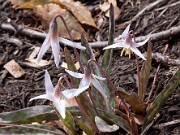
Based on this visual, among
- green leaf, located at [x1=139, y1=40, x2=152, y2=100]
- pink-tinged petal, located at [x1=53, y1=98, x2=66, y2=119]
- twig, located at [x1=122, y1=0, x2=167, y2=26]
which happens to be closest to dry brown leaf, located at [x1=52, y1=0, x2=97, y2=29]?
twig, located at [x1=122, y1=0, x2=167, y2=26]

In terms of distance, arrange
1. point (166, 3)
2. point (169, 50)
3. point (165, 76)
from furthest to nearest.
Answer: point (166, 3)
point (169, 50)
point (165, 76)

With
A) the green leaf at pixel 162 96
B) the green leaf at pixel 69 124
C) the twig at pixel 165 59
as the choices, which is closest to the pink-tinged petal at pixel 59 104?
the green leaf at pixel 69 124

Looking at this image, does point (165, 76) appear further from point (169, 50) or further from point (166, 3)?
point (166, 3)

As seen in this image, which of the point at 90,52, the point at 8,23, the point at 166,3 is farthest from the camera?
the point at 8,23

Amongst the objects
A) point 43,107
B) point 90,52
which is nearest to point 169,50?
point 90,52

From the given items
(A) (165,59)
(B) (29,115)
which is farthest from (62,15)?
(B) (29,115)

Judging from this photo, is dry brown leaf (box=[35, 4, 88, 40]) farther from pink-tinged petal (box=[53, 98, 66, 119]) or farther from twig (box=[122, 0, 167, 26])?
pink-tinged petal (box=[53, 98, 66, 119])

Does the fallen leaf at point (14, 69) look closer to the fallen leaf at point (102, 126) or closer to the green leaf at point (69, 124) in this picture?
the green leaf at point (69, 124)

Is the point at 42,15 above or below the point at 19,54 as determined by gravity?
above

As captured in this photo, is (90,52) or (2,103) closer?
(90,52)
